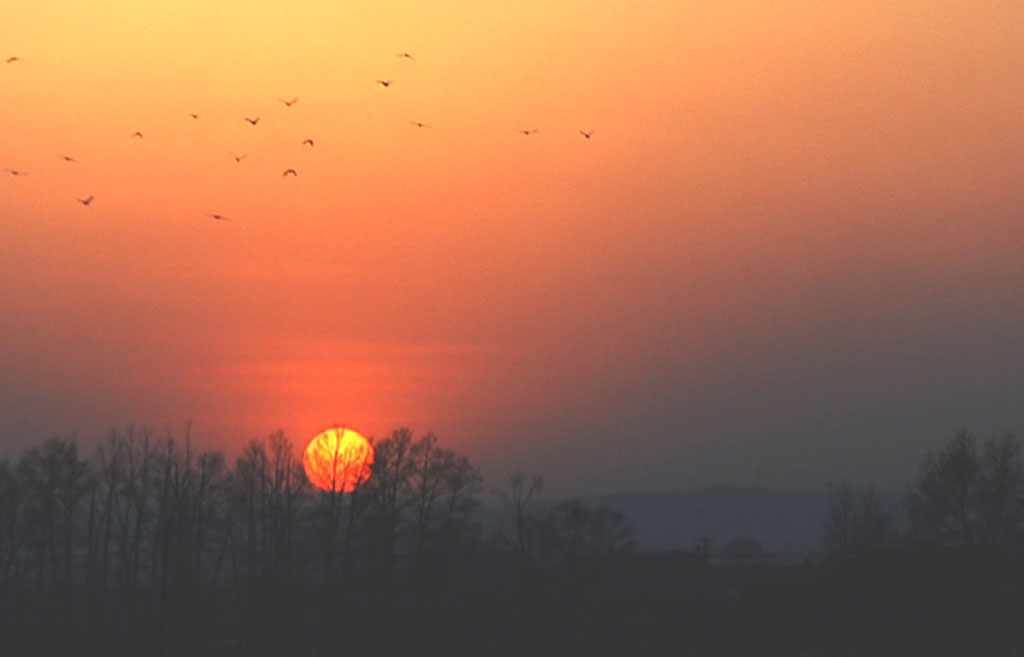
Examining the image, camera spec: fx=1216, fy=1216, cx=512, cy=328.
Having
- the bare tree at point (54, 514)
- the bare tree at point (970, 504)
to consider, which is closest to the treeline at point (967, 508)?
the bare tree at point (970, 504)

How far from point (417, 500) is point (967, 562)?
39.2 m

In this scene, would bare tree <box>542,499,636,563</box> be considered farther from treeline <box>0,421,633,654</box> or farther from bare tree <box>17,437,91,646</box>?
bare tree <box>17,437,91,646</box>

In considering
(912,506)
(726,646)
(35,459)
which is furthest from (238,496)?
(912,506)

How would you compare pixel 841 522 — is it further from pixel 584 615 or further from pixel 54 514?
pixel 54 514

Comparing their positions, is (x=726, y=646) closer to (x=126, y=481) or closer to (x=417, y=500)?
(x=417, y=500)

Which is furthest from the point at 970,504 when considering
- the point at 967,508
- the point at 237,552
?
the point at 237,552

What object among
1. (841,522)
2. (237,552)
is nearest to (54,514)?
(237,552)

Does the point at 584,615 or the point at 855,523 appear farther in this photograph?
the point at 855,523

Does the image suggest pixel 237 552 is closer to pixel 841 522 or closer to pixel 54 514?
pixel 54 514

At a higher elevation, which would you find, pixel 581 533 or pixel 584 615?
pixel 581 533

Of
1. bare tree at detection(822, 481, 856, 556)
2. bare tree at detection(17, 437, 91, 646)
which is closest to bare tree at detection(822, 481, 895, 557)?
bare tree at detection(822, 481, 856, 556)

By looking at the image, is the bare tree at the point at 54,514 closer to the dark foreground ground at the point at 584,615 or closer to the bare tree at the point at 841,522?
the dark foreground ground at the point at 584,615

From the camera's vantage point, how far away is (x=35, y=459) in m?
87.5

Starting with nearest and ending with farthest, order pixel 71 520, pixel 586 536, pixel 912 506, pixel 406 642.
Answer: pixel 406 642, pixel 912 506, pixel 71 520, pixel 586 536
